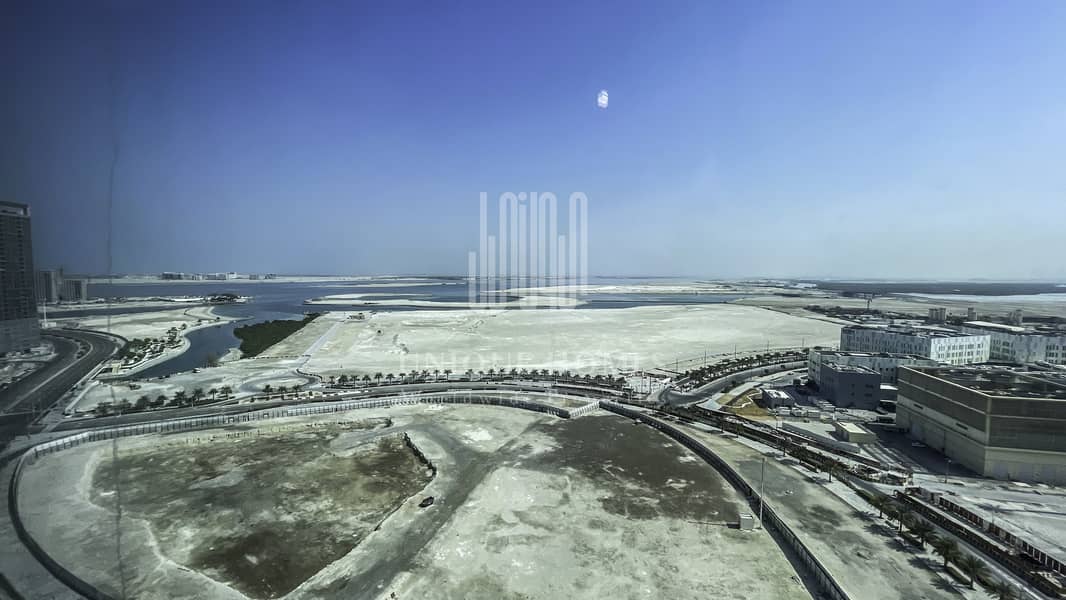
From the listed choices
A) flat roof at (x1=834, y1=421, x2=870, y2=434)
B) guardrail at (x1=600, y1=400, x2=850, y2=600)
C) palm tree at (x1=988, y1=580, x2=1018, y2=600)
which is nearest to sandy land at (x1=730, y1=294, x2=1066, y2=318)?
flat roof at (x1=834, y1=421, x2=870, y2=434)

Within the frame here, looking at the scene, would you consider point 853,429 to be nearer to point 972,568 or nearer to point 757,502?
point 757,502

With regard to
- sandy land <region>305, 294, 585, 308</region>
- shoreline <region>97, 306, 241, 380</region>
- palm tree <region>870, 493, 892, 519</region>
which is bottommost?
shoreline <region>97, 306, 241, 380</region>

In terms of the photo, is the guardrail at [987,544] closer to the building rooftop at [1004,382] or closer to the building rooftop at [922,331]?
the building rooftop at [1004,382]

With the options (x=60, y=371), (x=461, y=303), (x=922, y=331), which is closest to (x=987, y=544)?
(x=922, y=331)

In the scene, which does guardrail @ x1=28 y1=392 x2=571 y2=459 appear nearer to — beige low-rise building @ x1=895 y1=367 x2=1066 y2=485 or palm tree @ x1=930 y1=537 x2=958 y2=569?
palm tree @ x1=930 y1=537 x2=958 y2=569

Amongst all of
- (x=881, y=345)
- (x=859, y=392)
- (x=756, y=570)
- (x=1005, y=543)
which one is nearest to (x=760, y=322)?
(x=881, y=345)

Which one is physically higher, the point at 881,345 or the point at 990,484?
the point at 881,345

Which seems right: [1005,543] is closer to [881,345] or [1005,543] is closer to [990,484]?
[990,484]

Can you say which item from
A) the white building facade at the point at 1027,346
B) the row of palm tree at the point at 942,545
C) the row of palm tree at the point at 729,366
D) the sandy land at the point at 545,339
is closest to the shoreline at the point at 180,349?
the sandy land at the point at 545,339
